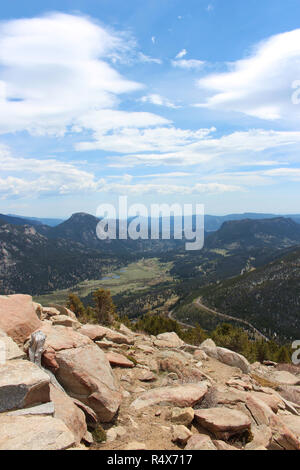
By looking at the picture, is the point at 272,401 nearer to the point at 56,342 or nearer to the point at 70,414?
the point at 70,414

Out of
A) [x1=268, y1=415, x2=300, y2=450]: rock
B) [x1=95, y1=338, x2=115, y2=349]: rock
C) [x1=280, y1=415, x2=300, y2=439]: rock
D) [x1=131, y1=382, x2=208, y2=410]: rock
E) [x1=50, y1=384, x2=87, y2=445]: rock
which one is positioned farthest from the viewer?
[x1=95, y1=338, x2=115, y2=349]: rock

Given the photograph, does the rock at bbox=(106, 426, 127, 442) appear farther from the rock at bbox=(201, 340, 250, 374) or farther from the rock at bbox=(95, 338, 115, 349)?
the rock at bbox=(201, 340, 250, 374)

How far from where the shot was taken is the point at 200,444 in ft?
33.1

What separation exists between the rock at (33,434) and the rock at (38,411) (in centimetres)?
17

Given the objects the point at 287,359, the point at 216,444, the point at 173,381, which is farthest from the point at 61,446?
the point at 287,359

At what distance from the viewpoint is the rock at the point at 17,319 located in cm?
1483

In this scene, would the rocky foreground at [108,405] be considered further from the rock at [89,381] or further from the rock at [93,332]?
the rock at [93,332]

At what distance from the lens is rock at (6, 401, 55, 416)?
9229 mm

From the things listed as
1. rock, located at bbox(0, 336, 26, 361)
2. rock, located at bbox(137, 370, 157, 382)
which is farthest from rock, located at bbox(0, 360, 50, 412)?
rock, located at bbox(137, 370, 157, 382)

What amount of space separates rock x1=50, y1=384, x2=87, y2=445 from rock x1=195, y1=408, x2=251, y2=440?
16.5ft

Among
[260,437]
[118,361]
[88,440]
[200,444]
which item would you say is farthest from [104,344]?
[260,437]

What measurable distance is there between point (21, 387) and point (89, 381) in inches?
141

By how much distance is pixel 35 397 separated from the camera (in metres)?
9.78
